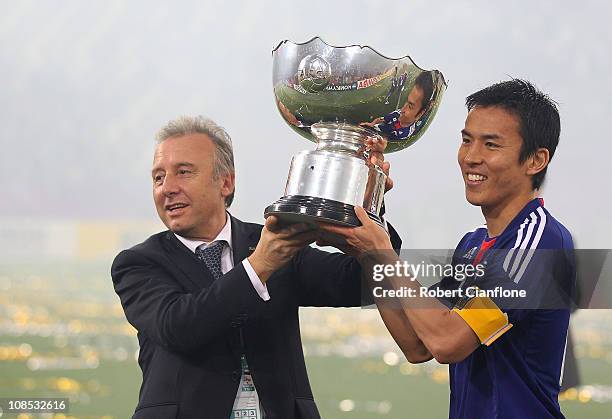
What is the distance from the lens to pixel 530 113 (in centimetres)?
160

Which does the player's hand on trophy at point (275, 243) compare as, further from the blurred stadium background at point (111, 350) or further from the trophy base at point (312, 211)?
the blurred stadium background at point (111, 350)

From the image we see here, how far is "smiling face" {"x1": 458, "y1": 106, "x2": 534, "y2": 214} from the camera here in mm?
1580

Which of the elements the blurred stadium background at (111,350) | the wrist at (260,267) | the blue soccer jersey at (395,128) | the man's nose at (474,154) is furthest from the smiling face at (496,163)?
the blurred stadium background at (111,350)

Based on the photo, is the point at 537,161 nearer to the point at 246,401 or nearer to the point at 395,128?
the point at 395,128

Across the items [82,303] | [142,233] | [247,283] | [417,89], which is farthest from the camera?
[82,303]

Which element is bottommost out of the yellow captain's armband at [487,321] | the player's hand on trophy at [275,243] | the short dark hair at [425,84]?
the yellow captain's armband at [487,321]

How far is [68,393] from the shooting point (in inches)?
134

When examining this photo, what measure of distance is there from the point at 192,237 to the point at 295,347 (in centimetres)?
27

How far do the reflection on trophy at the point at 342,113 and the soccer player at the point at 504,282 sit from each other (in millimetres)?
60

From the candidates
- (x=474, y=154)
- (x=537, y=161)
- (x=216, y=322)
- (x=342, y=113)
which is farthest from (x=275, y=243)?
(x=537, y=161)

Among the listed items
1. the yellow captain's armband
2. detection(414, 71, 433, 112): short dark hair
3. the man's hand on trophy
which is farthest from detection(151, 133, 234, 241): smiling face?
the yellow captain's armband

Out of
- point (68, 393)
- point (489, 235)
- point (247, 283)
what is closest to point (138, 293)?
point (247, 283)

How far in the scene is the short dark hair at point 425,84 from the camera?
160 centimetres

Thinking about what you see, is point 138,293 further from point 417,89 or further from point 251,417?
point 417,89
